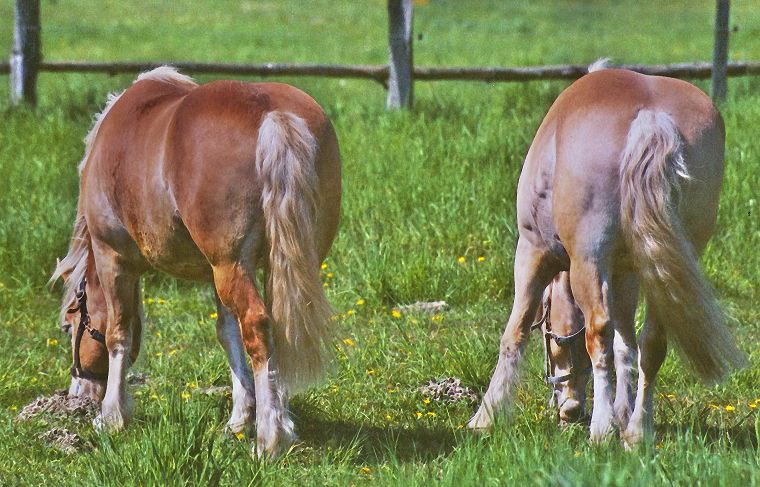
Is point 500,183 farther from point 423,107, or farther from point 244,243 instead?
point 244,243

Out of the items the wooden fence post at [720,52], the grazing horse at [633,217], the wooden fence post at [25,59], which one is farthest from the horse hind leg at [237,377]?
the wooden fence post at [25,59]

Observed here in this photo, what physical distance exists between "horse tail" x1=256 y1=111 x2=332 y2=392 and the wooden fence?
20.4 ft

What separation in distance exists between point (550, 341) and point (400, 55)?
6.28 meters

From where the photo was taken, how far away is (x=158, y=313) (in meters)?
6.85

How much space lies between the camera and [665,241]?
13.2 feet

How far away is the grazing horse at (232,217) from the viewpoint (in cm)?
423

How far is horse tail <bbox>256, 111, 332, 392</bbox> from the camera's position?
420cm

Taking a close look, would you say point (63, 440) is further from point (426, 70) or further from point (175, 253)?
point (426, 70)

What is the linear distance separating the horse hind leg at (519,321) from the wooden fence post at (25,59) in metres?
7.65

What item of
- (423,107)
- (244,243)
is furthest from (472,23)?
Result: (244,243)

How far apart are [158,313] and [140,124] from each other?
2.28 m

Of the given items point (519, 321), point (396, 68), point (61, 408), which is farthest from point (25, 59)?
point (519, 321)

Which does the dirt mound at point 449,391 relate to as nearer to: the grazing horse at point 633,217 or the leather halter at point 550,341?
the leather halter at point 550,341

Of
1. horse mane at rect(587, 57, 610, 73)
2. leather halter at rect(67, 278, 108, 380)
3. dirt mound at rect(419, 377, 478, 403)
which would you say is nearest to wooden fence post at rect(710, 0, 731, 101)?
horse mane at rect(587, 57, 610, 73)
